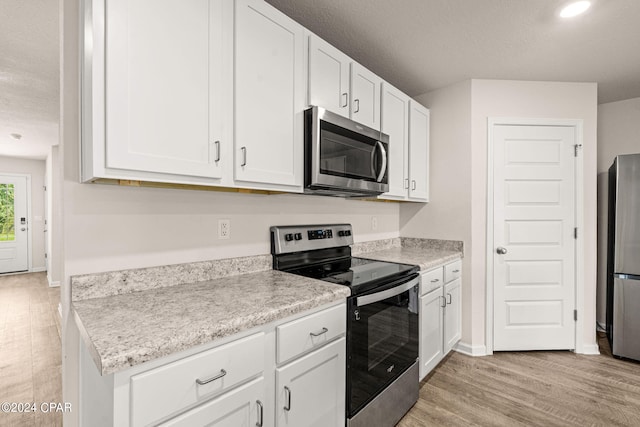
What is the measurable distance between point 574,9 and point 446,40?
692 millimetres

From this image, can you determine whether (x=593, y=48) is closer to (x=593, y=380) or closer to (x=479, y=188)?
(x=479, y=188)

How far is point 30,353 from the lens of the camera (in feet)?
9.18

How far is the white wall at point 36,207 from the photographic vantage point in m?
6.46

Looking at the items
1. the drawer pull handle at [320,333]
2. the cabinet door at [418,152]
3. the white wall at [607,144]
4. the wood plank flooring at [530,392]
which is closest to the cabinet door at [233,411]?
the drawer pull handle at [320,333]

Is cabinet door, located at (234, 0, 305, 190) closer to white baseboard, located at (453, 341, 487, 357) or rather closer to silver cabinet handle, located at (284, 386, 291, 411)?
silver cabinet handle, located at (284, 386, 291, 411)

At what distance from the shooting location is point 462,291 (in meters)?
2.87

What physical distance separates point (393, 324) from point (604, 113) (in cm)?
352

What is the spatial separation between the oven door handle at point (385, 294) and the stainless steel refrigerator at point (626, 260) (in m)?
2.04

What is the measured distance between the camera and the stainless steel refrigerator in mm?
2629

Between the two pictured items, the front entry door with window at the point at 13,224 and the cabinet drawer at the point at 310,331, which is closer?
the cabinet drawer at the point at 310,331

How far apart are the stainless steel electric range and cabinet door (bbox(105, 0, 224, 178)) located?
Result: 0.84 m

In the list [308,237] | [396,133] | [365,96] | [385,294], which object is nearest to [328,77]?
[365,96]

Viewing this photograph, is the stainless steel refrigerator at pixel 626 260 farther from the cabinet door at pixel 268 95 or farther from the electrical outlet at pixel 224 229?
the electrical outlet at pixel 224 229

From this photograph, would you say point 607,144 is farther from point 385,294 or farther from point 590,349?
point 385,294
